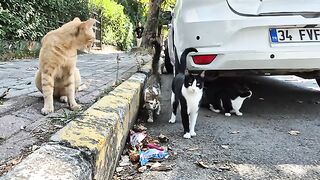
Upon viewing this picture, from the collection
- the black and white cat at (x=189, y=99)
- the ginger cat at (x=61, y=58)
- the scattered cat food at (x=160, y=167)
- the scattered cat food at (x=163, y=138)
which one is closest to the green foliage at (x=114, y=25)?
the black and white cat at (x=189, y=99)

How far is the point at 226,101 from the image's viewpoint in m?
4.09

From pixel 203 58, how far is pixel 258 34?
589 mm

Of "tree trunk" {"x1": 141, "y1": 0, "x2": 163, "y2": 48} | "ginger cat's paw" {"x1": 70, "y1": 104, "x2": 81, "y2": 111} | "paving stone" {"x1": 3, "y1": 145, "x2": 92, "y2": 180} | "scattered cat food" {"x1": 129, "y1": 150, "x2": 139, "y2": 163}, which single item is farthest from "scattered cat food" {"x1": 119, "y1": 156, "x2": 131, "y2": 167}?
"tree trunk" {"x1": 141, "y1": 0, "x2": 163, "y2": 48}

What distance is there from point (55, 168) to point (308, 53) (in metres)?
3.03

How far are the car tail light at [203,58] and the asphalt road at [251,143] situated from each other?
0.61m

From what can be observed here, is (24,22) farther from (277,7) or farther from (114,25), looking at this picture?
(114,25)

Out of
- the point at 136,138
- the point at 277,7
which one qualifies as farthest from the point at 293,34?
the point at 136,138

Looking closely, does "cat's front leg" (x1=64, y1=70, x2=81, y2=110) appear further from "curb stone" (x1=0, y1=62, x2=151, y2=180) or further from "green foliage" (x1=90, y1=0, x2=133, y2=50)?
"green foliage" (x1=90, y1=0, x2=133, y2=50)

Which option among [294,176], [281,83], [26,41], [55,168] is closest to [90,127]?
[55,168]

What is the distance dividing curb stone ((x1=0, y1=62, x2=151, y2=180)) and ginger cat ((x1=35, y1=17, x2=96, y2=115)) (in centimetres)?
53

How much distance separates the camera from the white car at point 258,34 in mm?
3578

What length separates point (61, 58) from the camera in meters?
2.83

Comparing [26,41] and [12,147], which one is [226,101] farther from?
[26,41]

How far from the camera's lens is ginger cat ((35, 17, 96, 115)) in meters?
2.82
